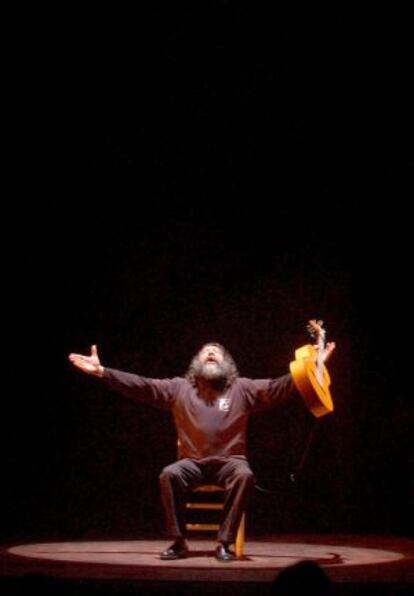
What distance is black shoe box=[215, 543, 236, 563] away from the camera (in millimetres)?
4949

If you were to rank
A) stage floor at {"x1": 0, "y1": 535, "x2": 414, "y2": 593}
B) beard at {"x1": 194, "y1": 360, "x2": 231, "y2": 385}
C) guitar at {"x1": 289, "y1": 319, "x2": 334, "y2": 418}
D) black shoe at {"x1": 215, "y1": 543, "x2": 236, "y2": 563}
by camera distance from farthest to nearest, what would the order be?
beard at {"x1": 194, "y1": 360, "x2": 231, "y2": 385} < guitar at {"x1": 289, "y1": 319, "x2": 334, "y2": 418} < black shoe at {"x1": 215, "y1": 543, "x2": 236, "y2": 563} < stage floor at {"x1": 0, "y1": 535, "x2": 414, "y2": 593}

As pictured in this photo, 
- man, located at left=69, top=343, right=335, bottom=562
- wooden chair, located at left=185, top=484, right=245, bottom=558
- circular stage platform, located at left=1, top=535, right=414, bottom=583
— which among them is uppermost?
man, located at left=69, top=343, right=335, bottom=562

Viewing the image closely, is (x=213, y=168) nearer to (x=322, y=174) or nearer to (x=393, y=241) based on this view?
(x=322, y=174)

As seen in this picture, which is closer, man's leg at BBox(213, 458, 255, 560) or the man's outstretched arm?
man's leg at BBox(213, 458, 255, 560)

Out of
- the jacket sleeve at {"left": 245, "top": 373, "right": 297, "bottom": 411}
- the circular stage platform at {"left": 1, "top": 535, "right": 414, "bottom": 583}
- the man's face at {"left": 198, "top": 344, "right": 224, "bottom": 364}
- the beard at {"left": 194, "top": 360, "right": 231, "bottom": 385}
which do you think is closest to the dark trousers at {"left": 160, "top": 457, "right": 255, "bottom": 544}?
the circular stage platform at {"left": 1, "top": 535, "right": 414, "bottom": 583}

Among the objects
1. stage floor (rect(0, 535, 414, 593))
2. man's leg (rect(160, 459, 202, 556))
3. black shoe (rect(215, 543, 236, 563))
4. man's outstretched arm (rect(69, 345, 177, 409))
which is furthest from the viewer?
man's outstretched arm (rect(69, 345, 177, 409))

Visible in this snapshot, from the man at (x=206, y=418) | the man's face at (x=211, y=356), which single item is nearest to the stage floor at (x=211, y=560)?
the man at (x=206, y=418)

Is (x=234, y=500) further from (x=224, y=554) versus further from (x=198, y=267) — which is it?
(x=198, y=267)

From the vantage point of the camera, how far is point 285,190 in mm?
6812

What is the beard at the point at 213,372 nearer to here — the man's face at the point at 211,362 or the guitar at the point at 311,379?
the man's face at the point at 211,362

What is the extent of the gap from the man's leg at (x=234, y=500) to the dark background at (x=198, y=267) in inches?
65.1

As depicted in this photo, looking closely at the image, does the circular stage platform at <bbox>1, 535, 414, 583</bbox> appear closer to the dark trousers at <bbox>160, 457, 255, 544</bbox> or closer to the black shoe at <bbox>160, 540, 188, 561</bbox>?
the black shoe at <bbox>160, 540, 188, 561</bbox>

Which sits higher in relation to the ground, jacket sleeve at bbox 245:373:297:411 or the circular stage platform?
jacket sleeve at bbox 245:373:297:411

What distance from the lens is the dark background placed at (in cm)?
660
